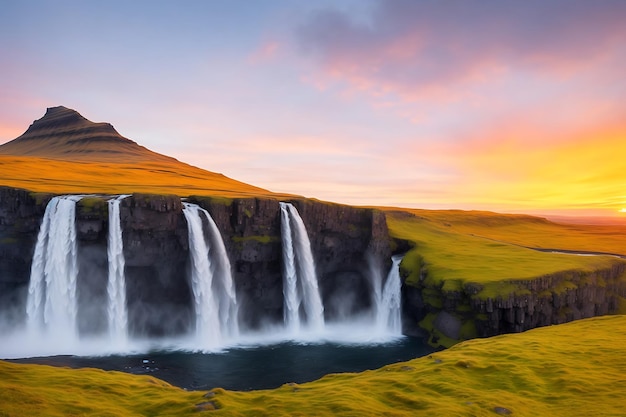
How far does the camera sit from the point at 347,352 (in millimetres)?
46031

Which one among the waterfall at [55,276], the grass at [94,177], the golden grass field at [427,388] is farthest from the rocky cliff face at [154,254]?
the golden grass field at [427,388]

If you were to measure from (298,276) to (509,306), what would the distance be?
80.7ft

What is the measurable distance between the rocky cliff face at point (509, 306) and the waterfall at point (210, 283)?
2195cm

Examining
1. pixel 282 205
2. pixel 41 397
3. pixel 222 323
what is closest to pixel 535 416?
pixel 41 397

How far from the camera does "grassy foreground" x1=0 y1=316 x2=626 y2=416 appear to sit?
61.4 feet

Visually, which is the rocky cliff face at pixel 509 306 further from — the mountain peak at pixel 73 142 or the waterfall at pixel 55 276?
the mountain peak at pixel 73 142

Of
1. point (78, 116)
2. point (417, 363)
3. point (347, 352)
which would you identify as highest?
point (78, 116)

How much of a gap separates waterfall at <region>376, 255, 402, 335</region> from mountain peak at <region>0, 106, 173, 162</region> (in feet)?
340

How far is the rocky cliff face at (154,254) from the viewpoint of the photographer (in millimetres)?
47281

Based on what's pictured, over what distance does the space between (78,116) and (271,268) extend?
14118 centimetres

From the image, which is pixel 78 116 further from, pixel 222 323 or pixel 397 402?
pixel 397 402

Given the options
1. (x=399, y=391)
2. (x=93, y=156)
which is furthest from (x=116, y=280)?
(x=93, y=156)

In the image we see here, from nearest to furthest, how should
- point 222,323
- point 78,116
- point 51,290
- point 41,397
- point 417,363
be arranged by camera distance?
1. point 41,397
2. point 417,363
3. point 51,290
4. point 222,323
5. point 78,116

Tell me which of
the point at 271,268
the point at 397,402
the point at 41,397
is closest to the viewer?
the point at 41,397
